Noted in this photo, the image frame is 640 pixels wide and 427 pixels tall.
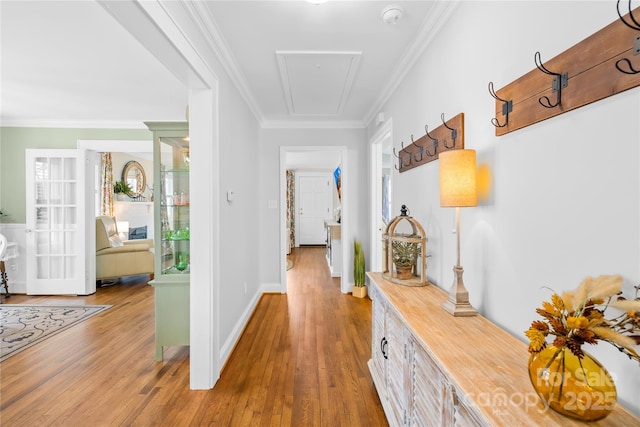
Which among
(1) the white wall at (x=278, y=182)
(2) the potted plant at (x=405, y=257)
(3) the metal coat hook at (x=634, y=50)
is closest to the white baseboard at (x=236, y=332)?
(1) the white wall at (x=278, y=182)

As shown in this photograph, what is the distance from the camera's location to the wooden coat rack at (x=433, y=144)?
5.20ft

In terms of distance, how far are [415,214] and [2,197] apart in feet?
18.5

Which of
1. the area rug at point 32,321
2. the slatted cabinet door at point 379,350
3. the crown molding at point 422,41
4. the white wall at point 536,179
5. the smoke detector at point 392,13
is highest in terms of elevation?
the smoke detector at point 392,13

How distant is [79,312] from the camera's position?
133 inches

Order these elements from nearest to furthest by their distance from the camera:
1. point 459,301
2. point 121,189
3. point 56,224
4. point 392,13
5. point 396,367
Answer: point 459,301, point 396,367, point 392,13, point 56,224, point 121,189

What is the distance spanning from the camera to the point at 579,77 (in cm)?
87

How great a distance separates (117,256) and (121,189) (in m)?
2.59

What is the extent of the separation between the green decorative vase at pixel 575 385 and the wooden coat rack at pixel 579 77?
692mm

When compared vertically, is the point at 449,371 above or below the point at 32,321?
above

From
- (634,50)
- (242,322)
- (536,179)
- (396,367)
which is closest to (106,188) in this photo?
(242,322)

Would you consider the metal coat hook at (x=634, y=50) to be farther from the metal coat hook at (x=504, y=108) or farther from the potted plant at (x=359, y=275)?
the potted plant at (x=359, y=275)

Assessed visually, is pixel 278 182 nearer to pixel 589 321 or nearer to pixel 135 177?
pixel 589 321

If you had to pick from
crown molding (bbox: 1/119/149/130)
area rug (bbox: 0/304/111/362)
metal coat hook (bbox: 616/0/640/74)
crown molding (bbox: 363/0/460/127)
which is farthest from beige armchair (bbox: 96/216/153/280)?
metal coat hook (bbox: 616/0/640/74)

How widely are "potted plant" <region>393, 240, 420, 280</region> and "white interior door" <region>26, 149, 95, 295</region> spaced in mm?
4411
